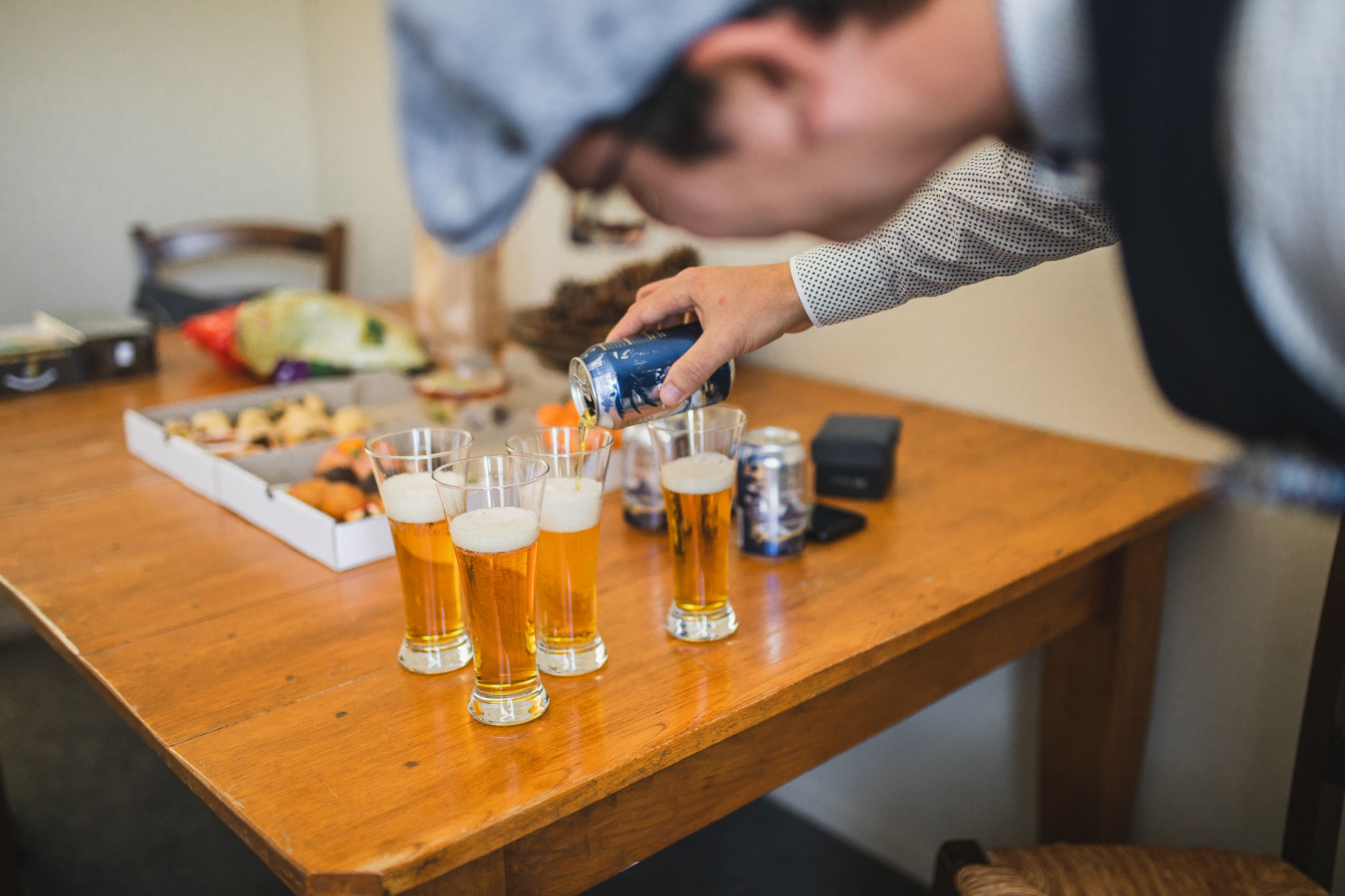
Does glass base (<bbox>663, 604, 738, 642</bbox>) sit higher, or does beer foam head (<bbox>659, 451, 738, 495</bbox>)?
beer foam head (<bbox>659, 451, 738, 495</bbox>)

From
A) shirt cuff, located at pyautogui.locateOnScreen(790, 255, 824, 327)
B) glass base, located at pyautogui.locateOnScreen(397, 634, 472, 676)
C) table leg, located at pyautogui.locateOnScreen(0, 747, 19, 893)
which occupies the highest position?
shirt cuff, located at pyautogui.locateOnScreen(790, 255, 824, 327)

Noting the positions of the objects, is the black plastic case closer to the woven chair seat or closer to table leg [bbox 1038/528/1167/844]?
table leg [bbox 1038/528/1167/844]

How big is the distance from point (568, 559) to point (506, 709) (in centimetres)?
12

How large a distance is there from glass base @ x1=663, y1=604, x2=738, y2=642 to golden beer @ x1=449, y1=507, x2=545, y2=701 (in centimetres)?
17

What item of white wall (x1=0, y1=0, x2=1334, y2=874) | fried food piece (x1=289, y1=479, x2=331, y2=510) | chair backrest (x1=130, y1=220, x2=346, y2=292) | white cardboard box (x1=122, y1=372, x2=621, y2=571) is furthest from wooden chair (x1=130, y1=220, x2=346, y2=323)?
fried food piece (x1=289, y1=479, x2=331, y2=510)

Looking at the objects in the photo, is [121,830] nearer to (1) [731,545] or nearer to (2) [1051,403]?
(1) [731,545]

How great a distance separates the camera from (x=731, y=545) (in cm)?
119

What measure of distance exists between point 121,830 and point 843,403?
144cm

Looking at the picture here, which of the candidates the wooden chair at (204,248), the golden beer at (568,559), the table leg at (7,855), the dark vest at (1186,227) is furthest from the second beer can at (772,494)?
the wooden chair at (204,248)

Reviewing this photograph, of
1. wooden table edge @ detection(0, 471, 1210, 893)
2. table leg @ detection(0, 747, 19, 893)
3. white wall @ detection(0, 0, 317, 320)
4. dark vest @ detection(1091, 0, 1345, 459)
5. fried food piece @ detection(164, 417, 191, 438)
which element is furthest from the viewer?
white wall @ detection(0, 0, 317, 320)

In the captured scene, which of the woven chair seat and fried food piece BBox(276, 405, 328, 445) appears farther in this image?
fried food piece BBox(276, 405, 328, 445)

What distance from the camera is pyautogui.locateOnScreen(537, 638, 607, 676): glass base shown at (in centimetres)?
88

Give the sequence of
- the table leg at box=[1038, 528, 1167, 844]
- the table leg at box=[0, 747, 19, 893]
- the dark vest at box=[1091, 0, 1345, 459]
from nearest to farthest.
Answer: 1. the dark vest at box=[1091, 0, 1345, 459]
2. the table leg at box=[1038, 528, 1167, 844]
3. the table leg at box=[0, 747, 19, 893]

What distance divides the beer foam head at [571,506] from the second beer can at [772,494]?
0.27m
